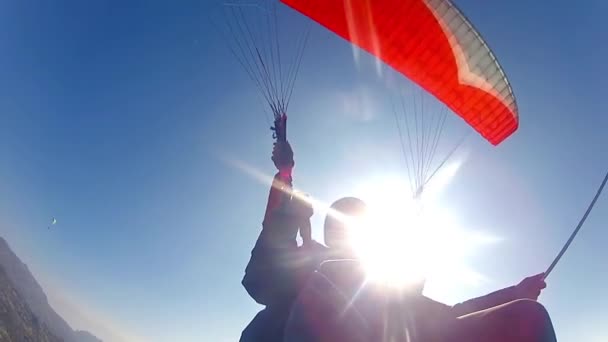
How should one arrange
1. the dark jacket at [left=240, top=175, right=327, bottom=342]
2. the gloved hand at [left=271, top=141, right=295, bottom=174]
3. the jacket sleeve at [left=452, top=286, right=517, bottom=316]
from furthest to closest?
the gloved hand at [left=271, top=141, right=295, bottom=174] → the dark jacket at [left=240, top=175, right=327, bottom=342] → the jacket sleeve at [left=452, top=286, right=517, bottom=316]

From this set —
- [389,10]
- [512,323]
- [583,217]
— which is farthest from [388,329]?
[389,10]

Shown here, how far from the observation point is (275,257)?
657 cm

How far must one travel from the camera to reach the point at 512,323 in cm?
226

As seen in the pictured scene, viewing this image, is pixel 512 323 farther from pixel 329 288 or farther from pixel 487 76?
pixel 487 76

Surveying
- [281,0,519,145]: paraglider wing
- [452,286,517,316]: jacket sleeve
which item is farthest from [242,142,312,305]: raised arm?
[281,0,519,145]: paraglider wing

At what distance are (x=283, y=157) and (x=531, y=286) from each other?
461 cm

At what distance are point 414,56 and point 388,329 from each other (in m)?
9.26

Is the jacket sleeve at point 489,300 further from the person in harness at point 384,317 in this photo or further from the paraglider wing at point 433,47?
the paraglider wing at point 433,47

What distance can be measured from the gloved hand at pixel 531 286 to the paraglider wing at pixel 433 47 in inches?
284

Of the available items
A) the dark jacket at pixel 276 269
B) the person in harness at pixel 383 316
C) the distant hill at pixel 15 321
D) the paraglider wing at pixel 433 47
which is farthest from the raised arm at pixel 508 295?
the distant hill at pixel 15 321

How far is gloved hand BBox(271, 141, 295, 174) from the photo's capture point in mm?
7531

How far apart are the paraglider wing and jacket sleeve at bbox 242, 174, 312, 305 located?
5.38 metres

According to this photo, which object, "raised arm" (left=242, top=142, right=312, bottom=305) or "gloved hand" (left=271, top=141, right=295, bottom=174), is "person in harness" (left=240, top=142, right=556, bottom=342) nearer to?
"raised arm" (left=242, top=142, right=312, bottom=305)

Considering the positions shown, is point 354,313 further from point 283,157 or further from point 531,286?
point 283,157
